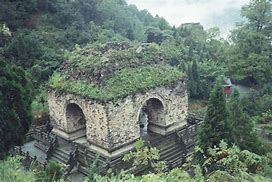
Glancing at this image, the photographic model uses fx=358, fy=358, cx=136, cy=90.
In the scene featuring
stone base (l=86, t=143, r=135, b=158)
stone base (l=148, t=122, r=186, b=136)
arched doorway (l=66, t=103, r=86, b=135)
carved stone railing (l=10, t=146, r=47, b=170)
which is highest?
arched doorway (l=66, t=103, r=86, b=135)

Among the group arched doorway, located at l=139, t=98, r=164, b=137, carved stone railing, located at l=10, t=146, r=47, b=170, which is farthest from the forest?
carved stone railing, located at l=10, t=146, r=47, b=170

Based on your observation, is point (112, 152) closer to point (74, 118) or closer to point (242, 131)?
point (74, 118)

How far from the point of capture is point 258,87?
2264 cm

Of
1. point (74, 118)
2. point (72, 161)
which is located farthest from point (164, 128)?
point (72, 161)

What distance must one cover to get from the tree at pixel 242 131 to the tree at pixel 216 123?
381 mm

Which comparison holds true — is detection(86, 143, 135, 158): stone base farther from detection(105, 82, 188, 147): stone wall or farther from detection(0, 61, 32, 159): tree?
detection(0, 61, 32, 159): tree

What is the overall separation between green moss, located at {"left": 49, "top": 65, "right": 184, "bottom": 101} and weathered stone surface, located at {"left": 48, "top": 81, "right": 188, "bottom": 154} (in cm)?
25

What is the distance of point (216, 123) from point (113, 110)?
3.80m

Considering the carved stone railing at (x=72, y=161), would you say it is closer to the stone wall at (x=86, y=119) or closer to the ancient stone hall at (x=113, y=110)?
the ancient stone hall at (x=113, y=110)

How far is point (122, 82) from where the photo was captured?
46.1ft

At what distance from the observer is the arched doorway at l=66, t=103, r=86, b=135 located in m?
15.5

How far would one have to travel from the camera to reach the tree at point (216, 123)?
12102 mm

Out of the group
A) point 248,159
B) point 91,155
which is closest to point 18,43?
point 91,155

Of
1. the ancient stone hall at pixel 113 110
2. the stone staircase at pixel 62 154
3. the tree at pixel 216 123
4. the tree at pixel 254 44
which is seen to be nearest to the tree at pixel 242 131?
the tree at pixel 216 123
